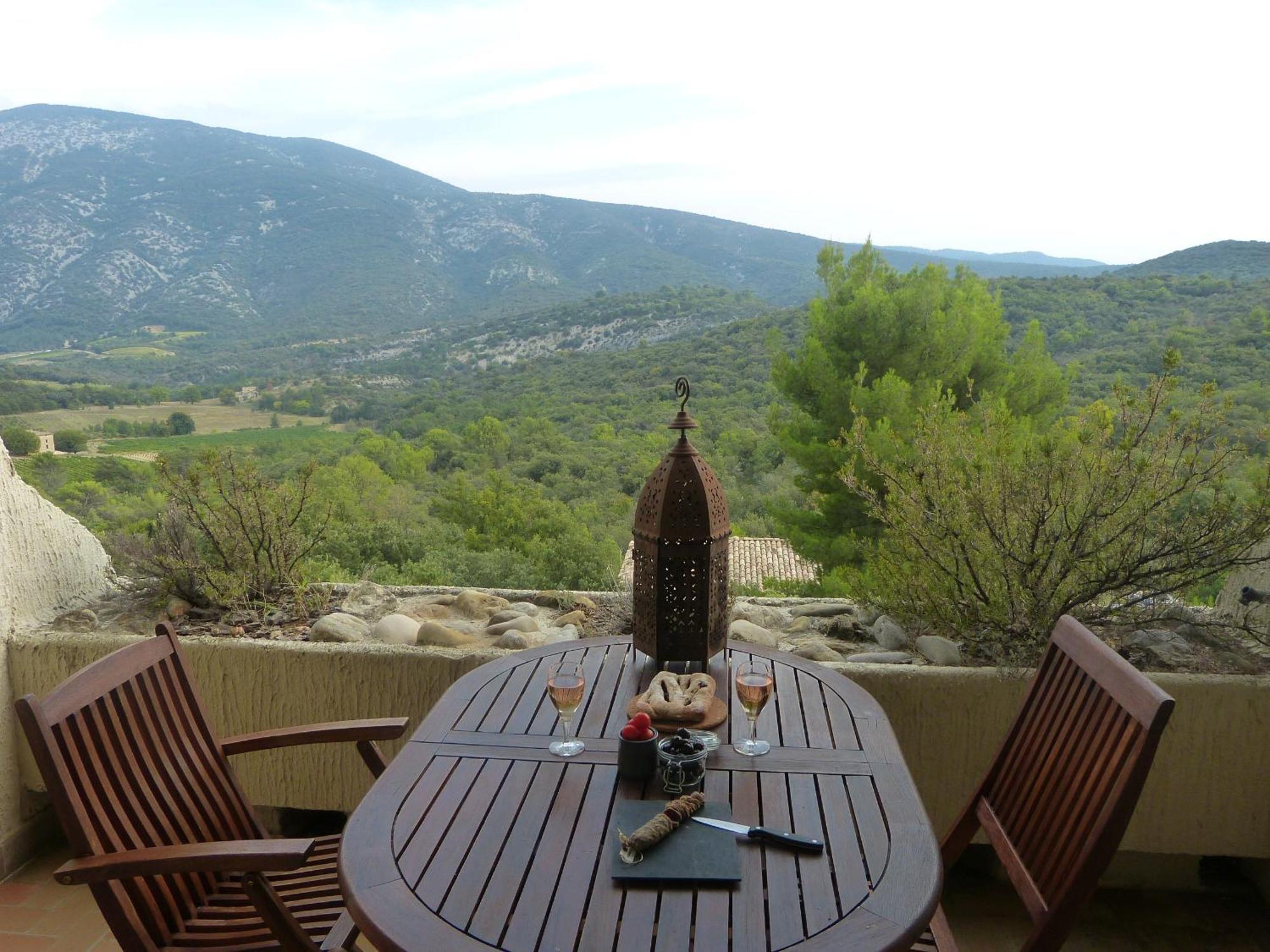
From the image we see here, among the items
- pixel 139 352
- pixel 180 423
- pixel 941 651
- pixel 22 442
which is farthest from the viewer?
pixel 139 352

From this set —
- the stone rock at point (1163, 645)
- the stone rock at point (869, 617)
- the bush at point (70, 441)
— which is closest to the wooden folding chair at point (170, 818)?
the stone rock at point (869, 617)

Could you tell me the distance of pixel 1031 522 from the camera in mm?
2611

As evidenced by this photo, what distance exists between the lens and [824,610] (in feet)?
11.2

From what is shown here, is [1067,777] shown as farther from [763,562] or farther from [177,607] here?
[763,562]

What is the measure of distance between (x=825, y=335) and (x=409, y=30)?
5068mm

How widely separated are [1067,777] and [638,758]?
0.83 metres

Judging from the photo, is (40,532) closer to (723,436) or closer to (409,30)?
(409,30)

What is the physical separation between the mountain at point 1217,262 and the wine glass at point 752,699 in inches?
487

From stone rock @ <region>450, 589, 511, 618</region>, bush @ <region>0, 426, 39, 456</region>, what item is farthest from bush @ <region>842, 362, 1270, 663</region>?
bush @ <region>0, 426, 39, 456</region>

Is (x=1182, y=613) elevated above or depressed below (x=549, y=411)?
above

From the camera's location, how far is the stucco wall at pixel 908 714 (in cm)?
240

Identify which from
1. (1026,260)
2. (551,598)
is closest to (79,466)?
(551,598)

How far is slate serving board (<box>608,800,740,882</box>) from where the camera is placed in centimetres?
126

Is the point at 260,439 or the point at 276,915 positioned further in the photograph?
the point at 260,439
